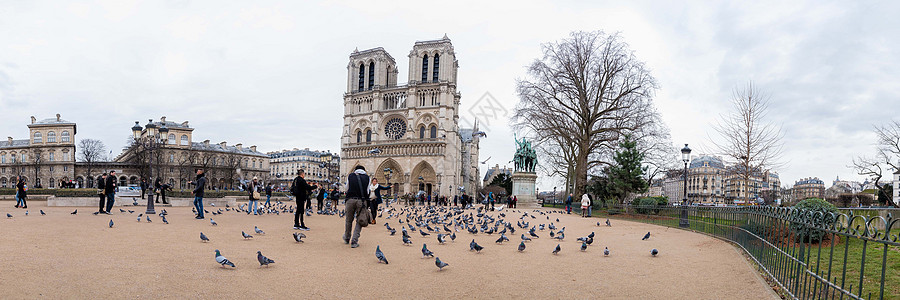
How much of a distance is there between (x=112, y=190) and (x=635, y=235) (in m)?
15.3

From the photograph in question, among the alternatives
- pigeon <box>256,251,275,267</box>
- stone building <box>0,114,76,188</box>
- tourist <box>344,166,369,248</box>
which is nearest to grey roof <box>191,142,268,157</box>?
stone building <box>0,114,76,188</box>

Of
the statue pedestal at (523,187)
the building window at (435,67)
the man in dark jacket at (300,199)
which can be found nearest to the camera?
the man in dark jacket at (300,199)

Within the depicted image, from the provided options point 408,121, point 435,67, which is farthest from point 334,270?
point 435,67

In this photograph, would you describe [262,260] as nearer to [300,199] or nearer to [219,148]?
[300,199]

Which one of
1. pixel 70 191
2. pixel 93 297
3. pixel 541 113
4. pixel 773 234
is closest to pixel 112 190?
pixel 70 191

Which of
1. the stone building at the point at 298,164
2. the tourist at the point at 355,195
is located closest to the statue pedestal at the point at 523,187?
the tourist at the point at 355,195

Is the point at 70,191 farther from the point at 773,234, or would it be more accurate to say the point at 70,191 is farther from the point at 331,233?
the point at 773,234

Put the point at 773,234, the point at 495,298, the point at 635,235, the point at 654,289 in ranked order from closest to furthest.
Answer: the point at 495,298 → the point at 654,289 → the point at 773,234 → the point at 635,235

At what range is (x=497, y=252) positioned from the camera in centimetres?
829

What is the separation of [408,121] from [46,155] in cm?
4981

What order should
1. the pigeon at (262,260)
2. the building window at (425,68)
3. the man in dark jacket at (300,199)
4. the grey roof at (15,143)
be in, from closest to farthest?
1. the pigeon at (262,260)
2. the man in dark jacket at (300,199)
3. the building window at (425,68)
4. the grey roof at (15,143)

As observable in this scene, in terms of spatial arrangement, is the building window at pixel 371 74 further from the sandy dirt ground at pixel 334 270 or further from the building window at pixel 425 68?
the sandy dirt ground at pixel 334 270

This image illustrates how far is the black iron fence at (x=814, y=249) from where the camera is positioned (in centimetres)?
357

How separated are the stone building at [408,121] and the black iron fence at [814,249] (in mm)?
53137
